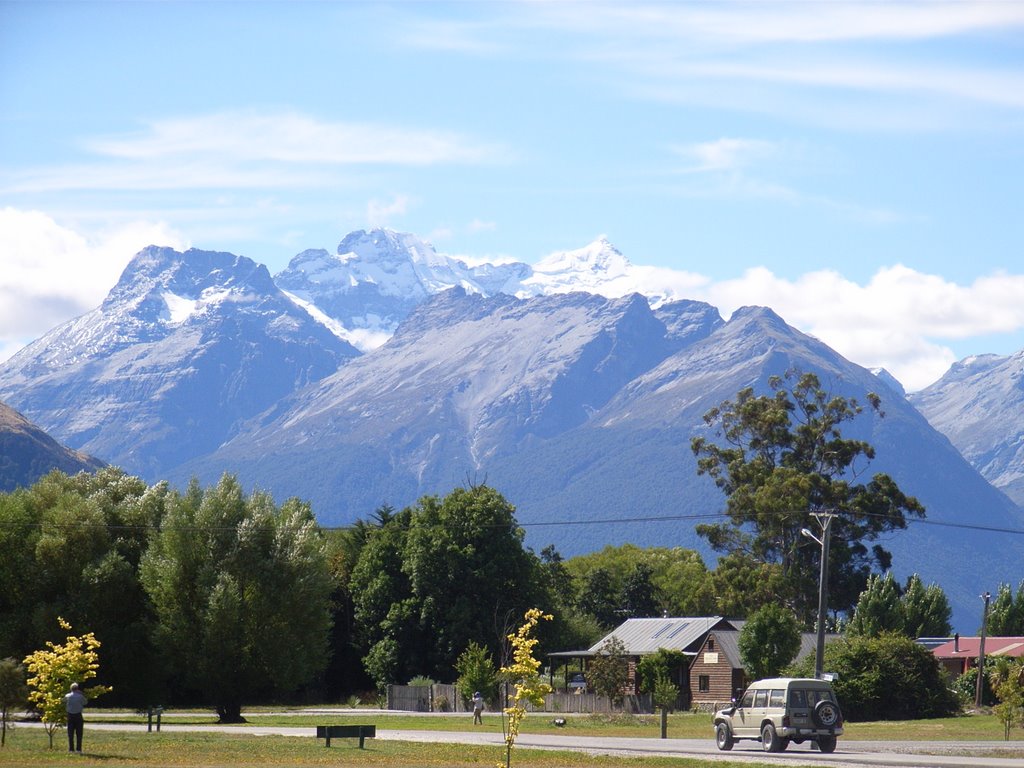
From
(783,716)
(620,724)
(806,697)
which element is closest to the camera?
(783,716)

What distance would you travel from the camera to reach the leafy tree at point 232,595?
6006cm

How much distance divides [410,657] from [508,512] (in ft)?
35.1

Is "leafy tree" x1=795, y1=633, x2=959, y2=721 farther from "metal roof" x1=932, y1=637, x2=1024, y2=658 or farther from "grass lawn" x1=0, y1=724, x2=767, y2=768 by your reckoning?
"grass lawn" x1=0, y1=724, x2=767, y2=768

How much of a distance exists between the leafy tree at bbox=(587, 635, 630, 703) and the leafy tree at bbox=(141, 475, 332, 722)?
21.4 m

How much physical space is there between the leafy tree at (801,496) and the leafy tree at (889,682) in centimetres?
3045

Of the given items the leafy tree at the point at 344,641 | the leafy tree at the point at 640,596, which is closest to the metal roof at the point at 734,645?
the leafy tree at the point at 344,641

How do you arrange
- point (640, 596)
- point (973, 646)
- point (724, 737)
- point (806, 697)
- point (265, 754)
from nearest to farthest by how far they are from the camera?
point (265, 754) → point (806, 697) → point (724, 737) → point (973, 646) → point (640, 596)

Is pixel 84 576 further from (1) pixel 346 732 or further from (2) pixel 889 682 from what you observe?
(2) pixel 889 682

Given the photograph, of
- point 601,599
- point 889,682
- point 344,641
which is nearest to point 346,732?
point 889,682

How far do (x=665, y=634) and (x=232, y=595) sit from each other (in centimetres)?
3472

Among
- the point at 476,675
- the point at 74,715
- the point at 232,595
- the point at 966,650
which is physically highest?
the point at 232,595

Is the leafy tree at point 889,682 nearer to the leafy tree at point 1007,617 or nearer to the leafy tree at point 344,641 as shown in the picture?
the leafy tree at point 344,641

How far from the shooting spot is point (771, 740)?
4412cm

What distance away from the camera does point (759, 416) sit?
4237 inches
